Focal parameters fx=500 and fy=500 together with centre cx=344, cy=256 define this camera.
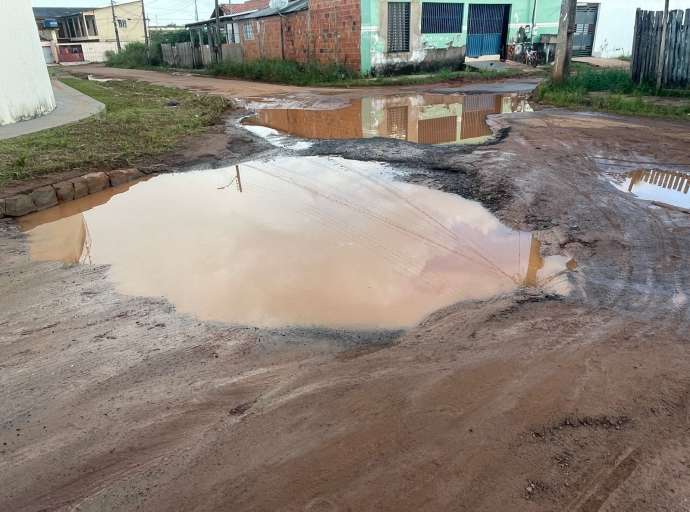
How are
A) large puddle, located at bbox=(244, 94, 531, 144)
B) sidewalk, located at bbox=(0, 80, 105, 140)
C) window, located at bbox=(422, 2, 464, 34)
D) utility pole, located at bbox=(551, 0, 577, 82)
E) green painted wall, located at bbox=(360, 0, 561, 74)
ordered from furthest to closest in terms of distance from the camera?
window, located at bbox=(422, 2, 464, 34), green painted wall, located at bbox=(360, 0, 561, 74), utility pole, located at bbox=(551, 0, 577, 82), sidewalk, located at bbox=(0, 80, 105, 140), large puddle, located at bbox=(244, 94, 531, 144)

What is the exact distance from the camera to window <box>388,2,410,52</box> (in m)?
23.0

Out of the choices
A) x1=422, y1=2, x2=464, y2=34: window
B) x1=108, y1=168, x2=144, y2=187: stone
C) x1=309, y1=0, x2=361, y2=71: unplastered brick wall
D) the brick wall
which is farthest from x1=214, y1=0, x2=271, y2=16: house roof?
x1=108, y1=168, x2=144, y2=187: stone

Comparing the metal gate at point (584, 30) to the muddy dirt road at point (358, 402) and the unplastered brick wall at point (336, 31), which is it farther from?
the muddy dirt road at point (358, 402)

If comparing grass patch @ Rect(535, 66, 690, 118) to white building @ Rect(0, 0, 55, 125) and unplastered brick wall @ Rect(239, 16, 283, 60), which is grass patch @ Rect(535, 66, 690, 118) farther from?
unplastered brick wall @ Rect(239, 16, 283, 60)

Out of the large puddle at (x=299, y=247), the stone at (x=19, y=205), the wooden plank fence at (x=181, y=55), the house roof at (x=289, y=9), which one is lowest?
the large puddle at (x=299, y=247)

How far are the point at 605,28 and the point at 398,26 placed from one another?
41.1 feet

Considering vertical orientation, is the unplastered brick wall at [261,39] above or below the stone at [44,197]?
above

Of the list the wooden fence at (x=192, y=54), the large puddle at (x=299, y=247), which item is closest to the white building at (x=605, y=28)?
Result: the wooden fence at (x=192, y=54)

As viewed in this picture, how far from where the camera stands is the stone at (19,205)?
20.8 ft

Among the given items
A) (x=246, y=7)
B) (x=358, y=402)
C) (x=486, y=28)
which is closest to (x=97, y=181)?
(x=358, y=402)

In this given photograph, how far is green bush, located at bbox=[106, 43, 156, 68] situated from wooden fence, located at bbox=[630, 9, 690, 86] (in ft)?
124

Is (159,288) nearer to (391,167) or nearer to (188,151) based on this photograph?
(391,167)

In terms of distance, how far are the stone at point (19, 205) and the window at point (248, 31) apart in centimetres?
2588

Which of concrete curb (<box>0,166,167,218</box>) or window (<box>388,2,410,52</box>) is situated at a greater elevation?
window (<box>388,2,410,52</box>)
